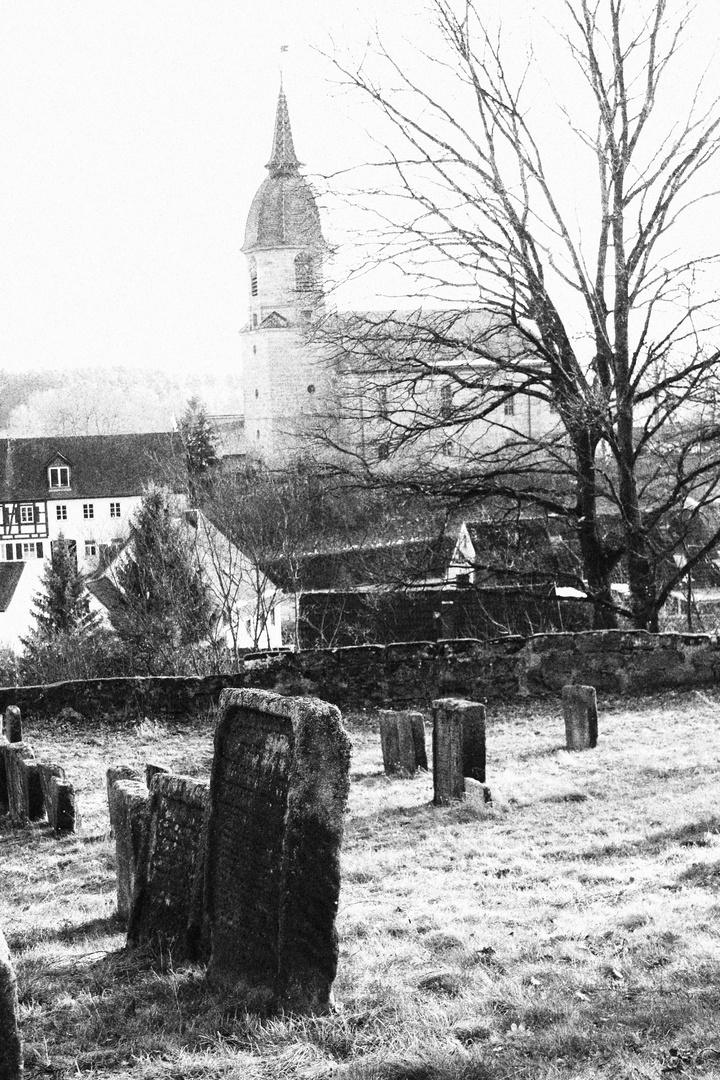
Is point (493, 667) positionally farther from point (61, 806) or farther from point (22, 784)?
point (61, 806)

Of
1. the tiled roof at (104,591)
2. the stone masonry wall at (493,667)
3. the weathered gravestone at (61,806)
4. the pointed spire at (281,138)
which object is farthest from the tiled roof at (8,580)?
the pointed spire at (281,138)

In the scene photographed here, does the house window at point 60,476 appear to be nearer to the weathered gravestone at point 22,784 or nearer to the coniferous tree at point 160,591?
the coniferous tree at point 160,591

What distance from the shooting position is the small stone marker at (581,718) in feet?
41.7

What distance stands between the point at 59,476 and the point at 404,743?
66.3 metres

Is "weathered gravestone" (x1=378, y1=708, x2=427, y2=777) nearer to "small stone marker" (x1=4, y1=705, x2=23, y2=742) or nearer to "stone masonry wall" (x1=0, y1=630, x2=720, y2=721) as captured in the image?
"stone masonry wall" (x1=0, y1=630, x2=720, y2=721)

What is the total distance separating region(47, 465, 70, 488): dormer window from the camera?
246 feet

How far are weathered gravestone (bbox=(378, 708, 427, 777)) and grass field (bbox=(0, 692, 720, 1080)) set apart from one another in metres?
1.11

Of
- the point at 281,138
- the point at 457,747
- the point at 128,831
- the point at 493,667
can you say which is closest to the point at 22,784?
the point at 457,747

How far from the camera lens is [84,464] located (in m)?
75.1

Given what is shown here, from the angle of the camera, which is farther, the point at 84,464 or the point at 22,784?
the point at 84,464

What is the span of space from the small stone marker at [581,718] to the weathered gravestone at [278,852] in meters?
7.29

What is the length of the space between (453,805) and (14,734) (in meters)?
6.34

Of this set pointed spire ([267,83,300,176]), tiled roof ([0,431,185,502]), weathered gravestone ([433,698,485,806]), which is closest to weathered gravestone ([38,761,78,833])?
weathered gravestone ([433,698,485,806])

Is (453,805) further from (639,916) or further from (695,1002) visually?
(695,1002)
